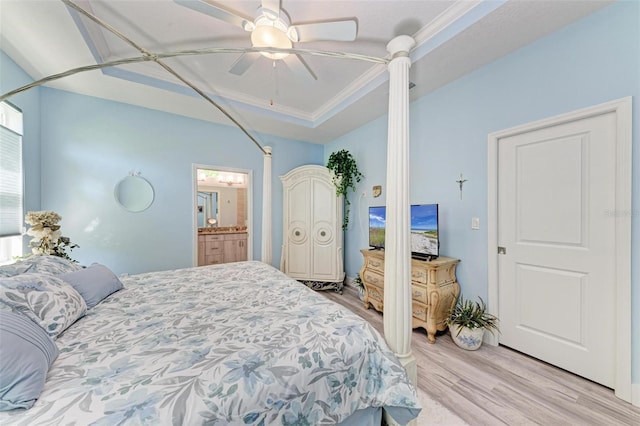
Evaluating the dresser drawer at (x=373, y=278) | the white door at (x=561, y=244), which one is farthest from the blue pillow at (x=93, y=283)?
the white door at (x=561, y=244)

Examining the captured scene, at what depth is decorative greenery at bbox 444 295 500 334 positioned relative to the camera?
216 cm

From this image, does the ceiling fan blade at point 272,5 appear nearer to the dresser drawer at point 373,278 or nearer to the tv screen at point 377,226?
the tv screen at point 377,226

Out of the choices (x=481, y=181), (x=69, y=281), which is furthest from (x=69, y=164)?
(x=481, y=181)

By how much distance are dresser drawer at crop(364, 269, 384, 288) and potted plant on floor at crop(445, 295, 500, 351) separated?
2.54 feet

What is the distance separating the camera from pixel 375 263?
296 cm

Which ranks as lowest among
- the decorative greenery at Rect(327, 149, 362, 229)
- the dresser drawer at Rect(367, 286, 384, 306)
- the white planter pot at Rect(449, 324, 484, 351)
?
the white planter pot at Rect(449, 324, 484, 351)

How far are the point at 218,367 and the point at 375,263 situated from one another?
92.4 inches

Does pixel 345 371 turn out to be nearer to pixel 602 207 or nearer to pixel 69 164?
pixel 602 207

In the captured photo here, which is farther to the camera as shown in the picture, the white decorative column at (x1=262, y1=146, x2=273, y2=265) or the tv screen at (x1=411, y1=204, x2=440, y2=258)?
the white decorative column at (x1=262, y1=146, x2=273, y2=265)

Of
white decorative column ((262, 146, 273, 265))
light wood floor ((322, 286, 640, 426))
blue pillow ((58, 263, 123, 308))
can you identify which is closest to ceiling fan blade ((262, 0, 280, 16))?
white decorative column ((262, 146, 273, 265))

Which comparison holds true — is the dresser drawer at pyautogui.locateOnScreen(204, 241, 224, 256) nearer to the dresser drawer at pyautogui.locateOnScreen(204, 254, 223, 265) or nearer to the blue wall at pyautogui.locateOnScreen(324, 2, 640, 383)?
the dresser drawer at pyautogui.locateOnScreen(204, 254, 223, 265)

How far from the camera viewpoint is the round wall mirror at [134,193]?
3.00m

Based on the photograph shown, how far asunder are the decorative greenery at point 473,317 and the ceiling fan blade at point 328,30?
101 inches

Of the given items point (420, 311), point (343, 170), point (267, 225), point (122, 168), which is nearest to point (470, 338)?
point (420, 311)
